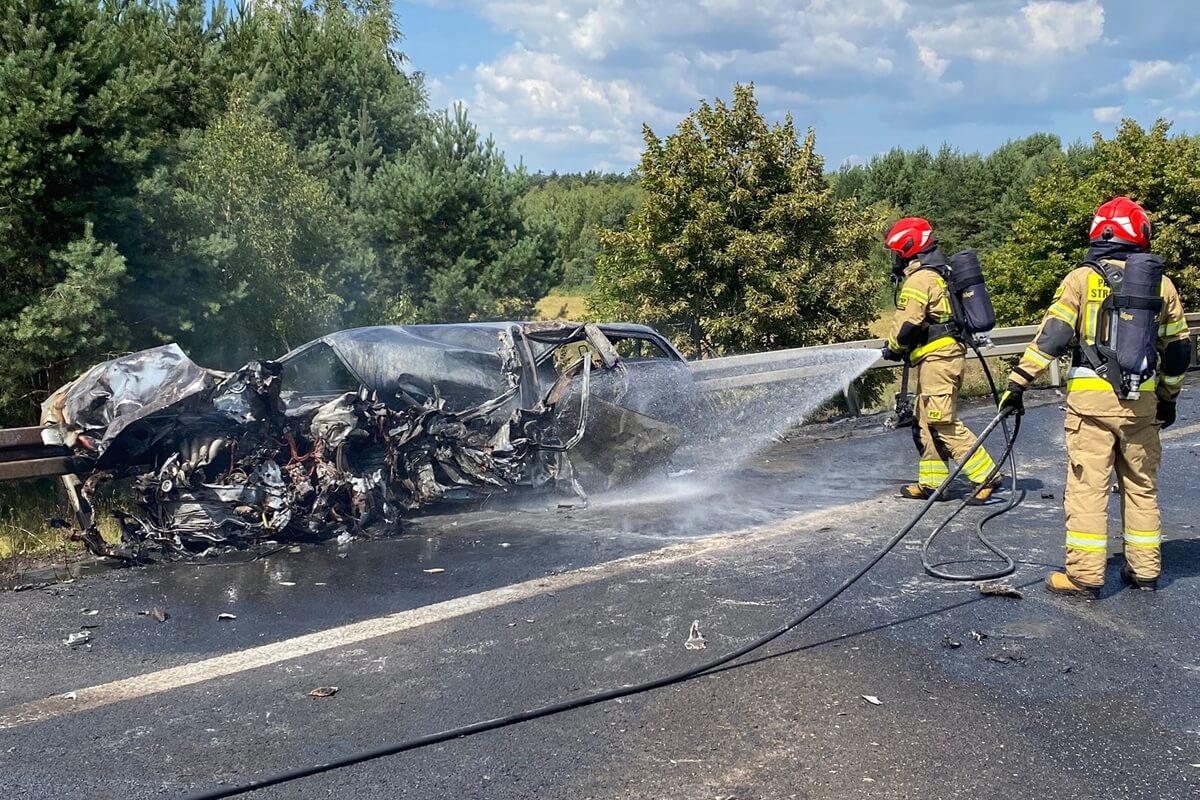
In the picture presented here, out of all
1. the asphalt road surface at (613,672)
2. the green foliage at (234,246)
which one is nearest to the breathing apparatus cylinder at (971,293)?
the asphalt road surface at (613,672)

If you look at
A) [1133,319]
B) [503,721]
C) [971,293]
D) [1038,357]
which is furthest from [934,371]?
[503,721]

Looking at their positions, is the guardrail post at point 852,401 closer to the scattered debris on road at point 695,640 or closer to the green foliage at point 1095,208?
the scattered debris on road at point 695,640

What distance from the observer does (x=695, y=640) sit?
167 inches

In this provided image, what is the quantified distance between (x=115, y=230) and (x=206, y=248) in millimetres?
918

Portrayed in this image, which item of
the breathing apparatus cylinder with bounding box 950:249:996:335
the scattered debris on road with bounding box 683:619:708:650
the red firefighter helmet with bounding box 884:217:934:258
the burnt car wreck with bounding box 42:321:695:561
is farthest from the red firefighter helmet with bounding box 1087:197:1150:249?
the burnt car wreck with bounding box 42:321:695:561

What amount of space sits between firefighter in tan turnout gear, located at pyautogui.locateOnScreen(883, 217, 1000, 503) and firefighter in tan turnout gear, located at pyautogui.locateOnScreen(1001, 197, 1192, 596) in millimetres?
2073

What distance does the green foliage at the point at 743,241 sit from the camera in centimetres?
1492

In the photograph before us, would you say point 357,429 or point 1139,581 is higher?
point 357,429

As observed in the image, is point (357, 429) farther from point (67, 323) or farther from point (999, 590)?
point (67, 323)

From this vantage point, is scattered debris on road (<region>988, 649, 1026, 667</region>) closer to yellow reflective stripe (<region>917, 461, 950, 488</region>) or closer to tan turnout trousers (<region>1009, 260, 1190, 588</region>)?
tan turnout trousers (<region>1009, 260, 1190, 588</region>)

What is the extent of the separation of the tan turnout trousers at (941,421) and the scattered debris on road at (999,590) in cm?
205

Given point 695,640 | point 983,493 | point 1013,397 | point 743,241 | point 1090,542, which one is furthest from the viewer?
point 743,241

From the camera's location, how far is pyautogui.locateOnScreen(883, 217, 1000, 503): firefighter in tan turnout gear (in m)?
7.02

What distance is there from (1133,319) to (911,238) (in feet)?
8.84
